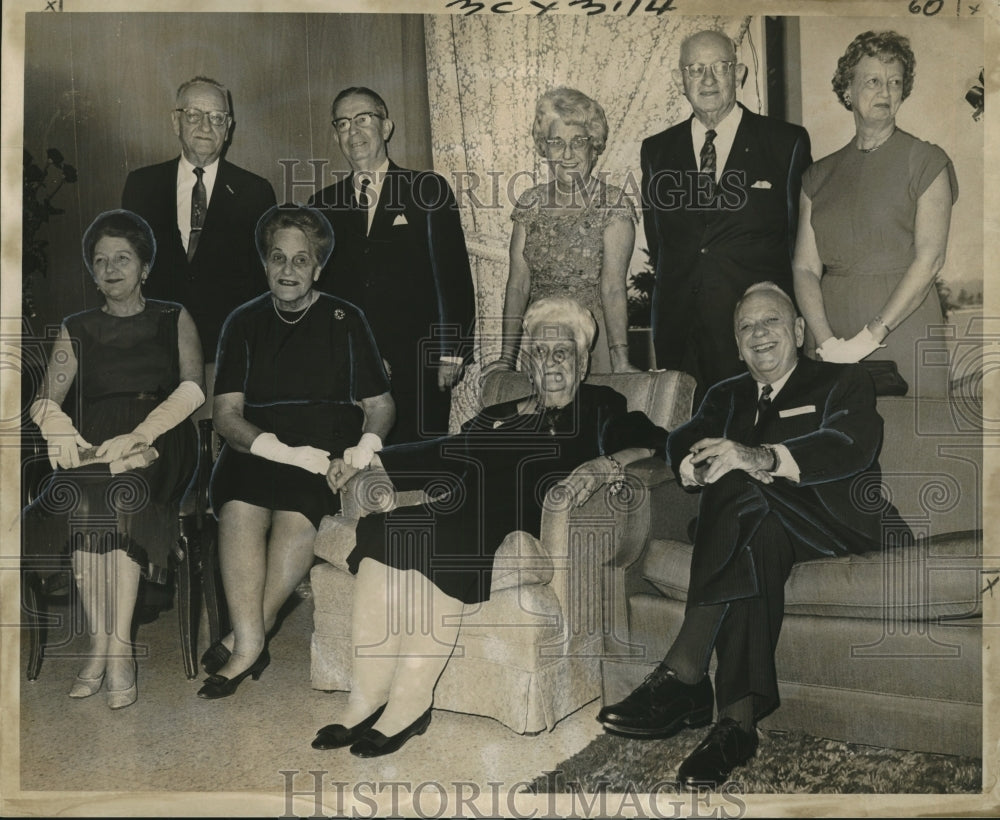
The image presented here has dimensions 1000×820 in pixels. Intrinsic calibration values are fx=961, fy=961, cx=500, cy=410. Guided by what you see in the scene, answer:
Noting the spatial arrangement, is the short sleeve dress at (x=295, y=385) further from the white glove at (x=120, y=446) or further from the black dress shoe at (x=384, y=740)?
the black dress shoe at (x=384, y=740)

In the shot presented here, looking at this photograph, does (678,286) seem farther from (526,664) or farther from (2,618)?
(2,618)

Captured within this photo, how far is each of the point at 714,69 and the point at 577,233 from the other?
788mm

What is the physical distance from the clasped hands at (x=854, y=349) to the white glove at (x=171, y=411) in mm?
2312

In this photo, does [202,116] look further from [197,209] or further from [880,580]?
[880,580]

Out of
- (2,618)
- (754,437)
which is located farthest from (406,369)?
(2,618)

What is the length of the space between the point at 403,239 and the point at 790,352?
58.3 inches

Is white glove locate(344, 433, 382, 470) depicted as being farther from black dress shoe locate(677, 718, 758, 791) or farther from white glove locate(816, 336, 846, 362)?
white glove locate(816, 336, 846, 362)

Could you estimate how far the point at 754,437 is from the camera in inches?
135

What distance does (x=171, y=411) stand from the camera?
3533mm

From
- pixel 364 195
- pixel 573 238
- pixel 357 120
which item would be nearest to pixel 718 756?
pixel 573 238

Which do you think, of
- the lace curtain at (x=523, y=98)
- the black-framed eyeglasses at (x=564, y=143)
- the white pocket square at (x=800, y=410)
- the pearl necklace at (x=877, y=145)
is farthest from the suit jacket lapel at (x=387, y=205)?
the pearl necklace at (x=877, y=145)

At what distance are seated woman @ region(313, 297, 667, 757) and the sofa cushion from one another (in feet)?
1.30

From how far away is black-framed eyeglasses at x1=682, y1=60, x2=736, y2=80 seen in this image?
140 inches

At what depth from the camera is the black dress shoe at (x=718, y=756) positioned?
Result: 325 cm
